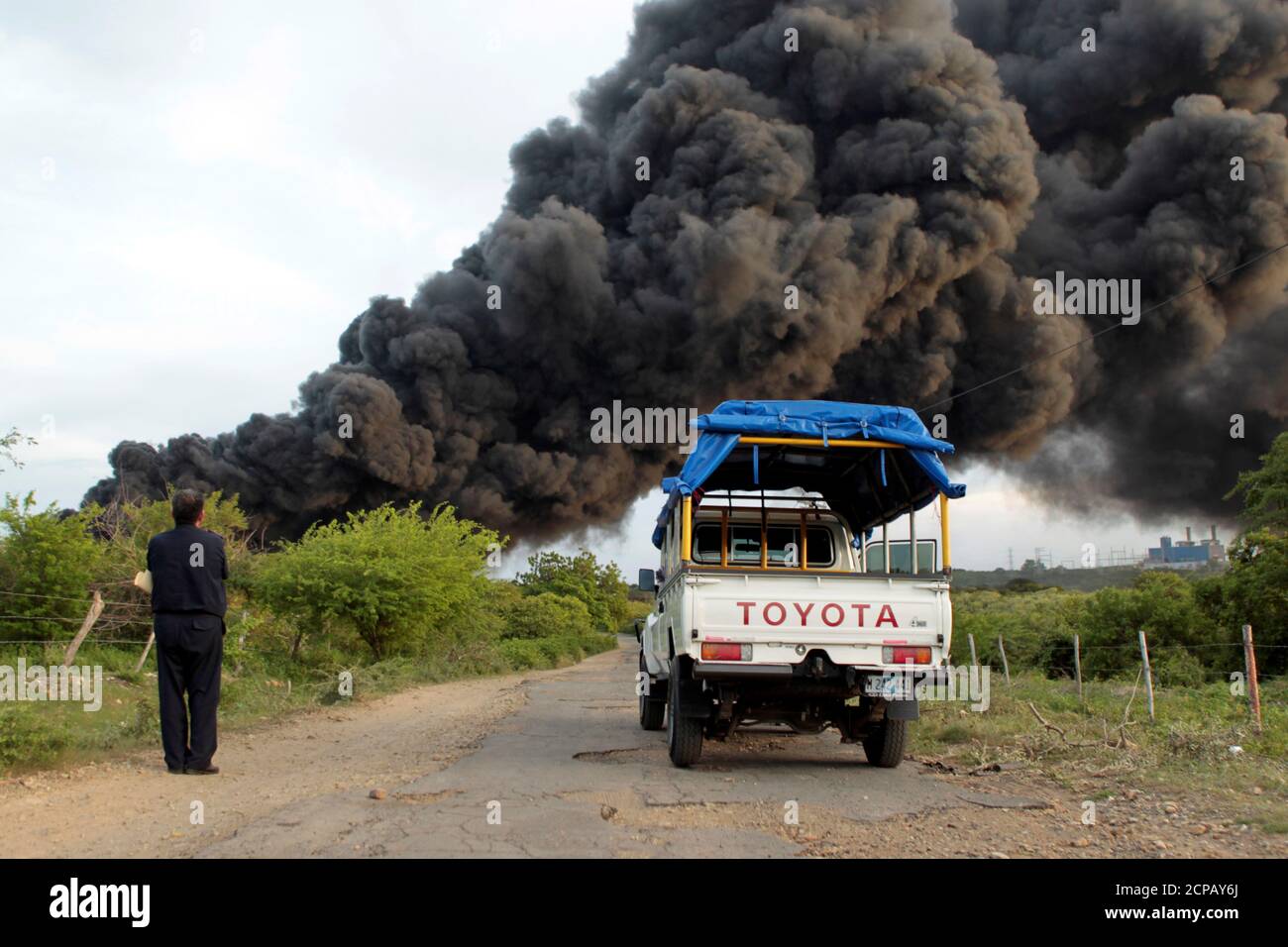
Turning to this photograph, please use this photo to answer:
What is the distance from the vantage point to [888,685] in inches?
284

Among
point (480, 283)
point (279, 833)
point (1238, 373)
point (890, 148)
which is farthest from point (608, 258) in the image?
point (279, 833)

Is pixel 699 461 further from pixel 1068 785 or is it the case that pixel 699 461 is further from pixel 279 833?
pixel 279 833

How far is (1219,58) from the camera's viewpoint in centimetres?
3000

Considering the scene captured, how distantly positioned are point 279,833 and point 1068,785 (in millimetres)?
4992

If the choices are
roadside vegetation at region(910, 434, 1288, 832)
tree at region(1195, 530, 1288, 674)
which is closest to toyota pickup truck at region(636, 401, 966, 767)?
roadside vegetation at region(910, 434, 1288, 832)

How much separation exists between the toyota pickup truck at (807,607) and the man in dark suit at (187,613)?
303cm

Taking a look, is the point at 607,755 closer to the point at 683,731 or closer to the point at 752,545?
the point at 683,731

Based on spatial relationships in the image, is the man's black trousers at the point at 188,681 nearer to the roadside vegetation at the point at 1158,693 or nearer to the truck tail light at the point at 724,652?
the truck tail light at the point at 724,652

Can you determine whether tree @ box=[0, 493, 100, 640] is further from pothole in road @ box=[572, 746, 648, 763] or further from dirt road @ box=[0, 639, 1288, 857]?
pothole in road @ box=[572, 746, 648, 763]

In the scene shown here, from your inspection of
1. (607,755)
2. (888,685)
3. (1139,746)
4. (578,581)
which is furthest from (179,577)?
(578,581)

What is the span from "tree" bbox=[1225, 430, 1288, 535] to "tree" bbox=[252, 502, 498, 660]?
1617 cm

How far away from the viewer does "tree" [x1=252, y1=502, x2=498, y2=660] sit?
16266mm

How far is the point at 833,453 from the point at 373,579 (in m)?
10.2
